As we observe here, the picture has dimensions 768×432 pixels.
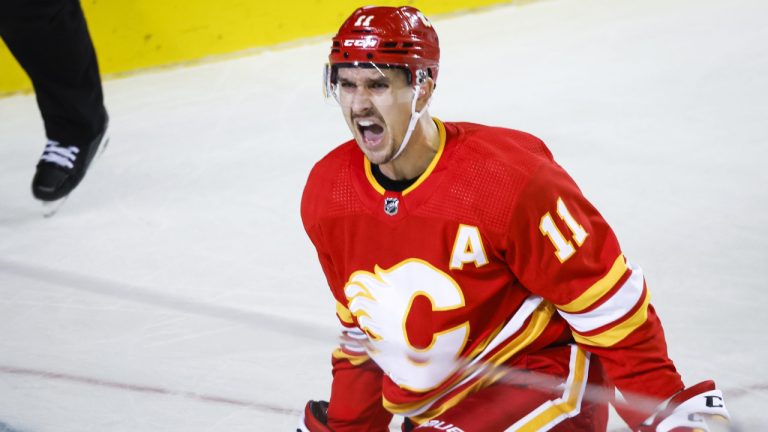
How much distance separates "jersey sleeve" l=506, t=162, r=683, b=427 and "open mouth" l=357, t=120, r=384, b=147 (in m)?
0.21

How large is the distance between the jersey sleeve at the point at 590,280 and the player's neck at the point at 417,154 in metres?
0.16

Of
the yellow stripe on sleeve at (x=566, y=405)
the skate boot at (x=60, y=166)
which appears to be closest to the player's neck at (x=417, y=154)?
the yellow stripe on sleeve at (x=566, y=405)

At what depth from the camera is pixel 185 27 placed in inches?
189

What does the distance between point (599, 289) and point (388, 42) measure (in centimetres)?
44

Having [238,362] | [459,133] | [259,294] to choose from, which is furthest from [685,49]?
[459,133]

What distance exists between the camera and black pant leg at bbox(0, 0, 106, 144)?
269 centimetres

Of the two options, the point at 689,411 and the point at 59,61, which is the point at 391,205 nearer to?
the point at 689,411

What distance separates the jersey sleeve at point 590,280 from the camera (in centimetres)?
146

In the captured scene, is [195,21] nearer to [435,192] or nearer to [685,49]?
[685,49]

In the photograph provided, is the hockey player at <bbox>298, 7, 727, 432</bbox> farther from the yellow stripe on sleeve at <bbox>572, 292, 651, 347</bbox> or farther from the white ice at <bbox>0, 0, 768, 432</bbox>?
the white ice at <bbox>0, 0, 768, 432</bbox>

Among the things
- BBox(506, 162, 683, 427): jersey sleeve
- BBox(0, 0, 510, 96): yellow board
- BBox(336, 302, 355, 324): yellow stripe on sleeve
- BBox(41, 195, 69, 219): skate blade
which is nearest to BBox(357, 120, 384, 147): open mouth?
BBox(506, 162, 683, 427): jersey sleeve

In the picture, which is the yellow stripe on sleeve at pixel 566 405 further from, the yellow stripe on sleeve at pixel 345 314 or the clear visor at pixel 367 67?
the clear visor at pixel 367 67

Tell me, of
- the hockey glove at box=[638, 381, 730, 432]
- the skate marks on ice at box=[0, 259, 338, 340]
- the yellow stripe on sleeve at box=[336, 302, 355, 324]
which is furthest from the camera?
the skate marks on ice at box=[0, 259, 338, 340]

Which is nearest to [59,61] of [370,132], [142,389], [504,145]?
[142,389]
